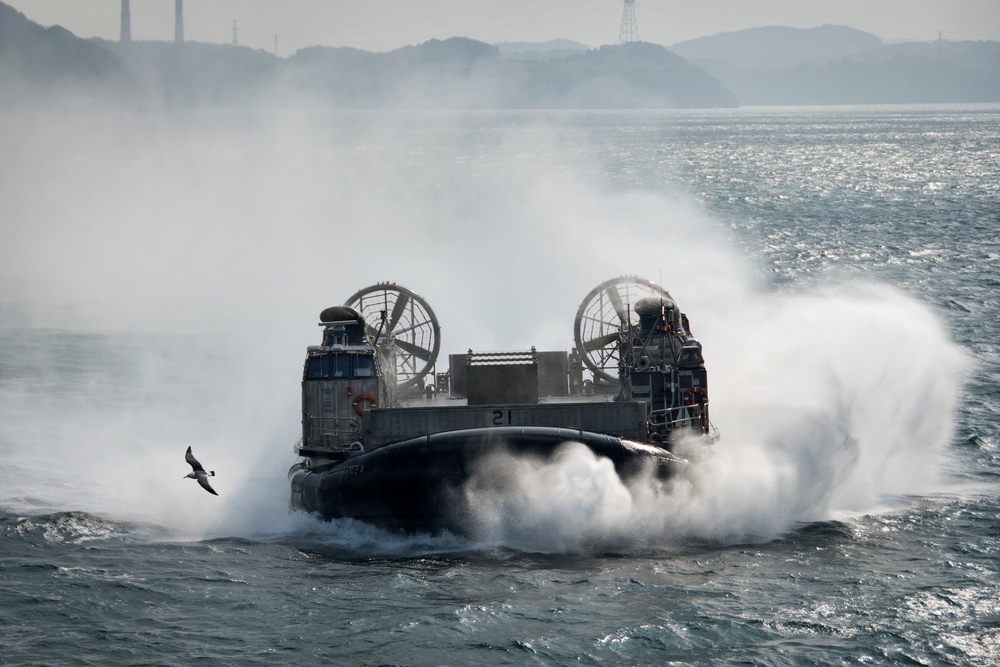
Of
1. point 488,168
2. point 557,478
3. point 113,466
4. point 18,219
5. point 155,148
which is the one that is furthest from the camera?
point 488,168

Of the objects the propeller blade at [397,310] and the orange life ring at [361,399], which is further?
the propeller blade at [397,310]

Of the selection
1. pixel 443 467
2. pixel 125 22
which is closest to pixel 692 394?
pixel 443 467

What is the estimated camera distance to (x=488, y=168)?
11425 cm

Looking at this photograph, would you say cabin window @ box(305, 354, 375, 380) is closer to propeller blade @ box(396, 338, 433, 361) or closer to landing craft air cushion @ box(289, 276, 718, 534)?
landing craft air cushion @ box(289, 276, 718, 534)

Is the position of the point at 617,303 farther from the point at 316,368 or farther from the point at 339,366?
the point at 316,368

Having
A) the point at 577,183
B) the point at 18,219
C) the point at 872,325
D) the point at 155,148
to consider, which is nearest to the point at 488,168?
the point at 577,183

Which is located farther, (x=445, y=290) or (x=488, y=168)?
(x=488, y=168)

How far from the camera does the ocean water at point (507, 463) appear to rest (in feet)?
67.5

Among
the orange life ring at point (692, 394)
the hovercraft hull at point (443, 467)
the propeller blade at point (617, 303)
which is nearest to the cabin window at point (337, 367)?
the hovercraft hull at point (443, 467)

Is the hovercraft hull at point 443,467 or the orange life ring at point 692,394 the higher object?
the orange life ring at point 692,394

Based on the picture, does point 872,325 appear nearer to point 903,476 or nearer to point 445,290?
point 903,476

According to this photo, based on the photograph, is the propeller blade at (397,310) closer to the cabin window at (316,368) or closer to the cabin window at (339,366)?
the cabin window at (339,366)

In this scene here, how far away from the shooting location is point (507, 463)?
24.9 meters

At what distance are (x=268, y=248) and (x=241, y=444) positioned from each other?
3464 cm
